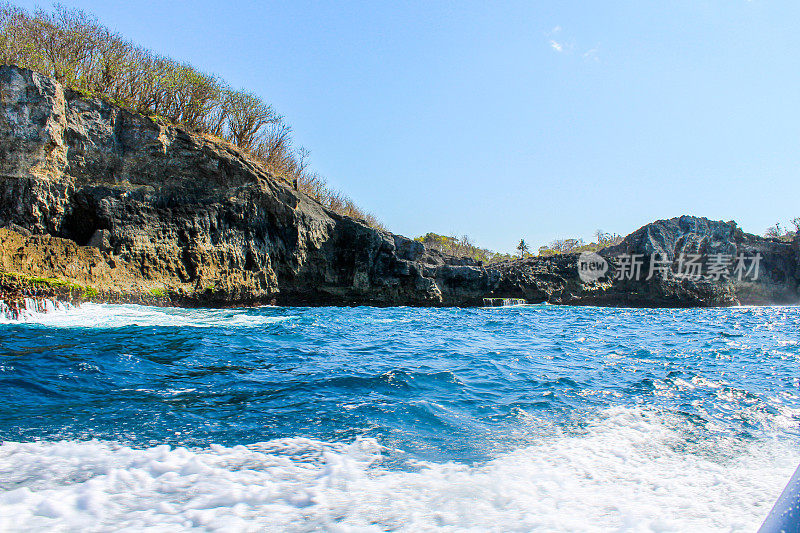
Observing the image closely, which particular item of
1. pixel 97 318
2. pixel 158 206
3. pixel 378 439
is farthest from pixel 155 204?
pixel 378 439

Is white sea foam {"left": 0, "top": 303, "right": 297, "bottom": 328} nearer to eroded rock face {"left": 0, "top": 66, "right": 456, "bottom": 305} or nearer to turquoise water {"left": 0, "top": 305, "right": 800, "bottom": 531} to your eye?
turquoise water {"left": 0, "top": 305, "right": 800, "bottom": 531}

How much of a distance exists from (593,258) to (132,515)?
1418 inches

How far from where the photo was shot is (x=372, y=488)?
A: 2.85 meters

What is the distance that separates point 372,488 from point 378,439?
93 centimetres

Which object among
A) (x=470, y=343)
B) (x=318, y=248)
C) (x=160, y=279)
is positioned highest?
(x=318, y=248)

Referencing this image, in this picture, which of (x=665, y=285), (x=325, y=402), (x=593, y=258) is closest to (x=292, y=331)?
(x=325, y=402)

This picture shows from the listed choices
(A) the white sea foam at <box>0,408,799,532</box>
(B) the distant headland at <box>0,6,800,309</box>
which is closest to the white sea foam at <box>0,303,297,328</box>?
(B) the distant headland at <box>0,6,800,309</box>

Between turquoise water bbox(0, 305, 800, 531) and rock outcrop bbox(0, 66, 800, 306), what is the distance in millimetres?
8588

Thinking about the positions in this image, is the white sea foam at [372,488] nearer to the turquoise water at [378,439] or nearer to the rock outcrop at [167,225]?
the turquoise water at [378,439]

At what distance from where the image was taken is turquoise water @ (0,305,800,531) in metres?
2.54

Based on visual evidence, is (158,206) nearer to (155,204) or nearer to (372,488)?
(155,204)

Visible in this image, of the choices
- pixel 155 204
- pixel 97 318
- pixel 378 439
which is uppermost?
pixel 155 204

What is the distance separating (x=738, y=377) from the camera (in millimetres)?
6570

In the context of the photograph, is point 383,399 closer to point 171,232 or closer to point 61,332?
point 61,332
